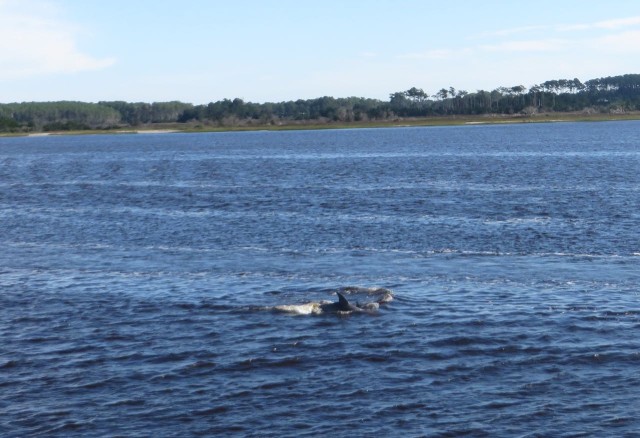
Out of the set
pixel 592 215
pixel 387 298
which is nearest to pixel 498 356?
pixel 387 298

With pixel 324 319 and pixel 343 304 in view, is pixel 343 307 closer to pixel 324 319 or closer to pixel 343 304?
pixel 343 304

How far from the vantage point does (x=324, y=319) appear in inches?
1396

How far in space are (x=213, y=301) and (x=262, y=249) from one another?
13.2 metres

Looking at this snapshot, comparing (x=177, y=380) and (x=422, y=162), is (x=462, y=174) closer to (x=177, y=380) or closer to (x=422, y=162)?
(x=422, y=162)

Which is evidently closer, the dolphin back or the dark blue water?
the dark blue water

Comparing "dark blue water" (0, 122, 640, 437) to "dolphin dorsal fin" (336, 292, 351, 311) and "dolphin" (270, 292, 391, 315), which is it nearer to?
"dolphin" (270, 292, 391, 315)

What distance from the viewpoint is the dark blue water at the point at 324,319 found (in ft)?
84.5

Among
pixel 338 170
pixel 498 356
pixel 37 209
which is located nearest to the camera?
pixel 498 356

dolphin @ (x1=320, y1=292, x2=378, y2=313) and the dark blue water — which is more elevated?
dolphin @ (x1=320, y1=292, x2=378, y2=313)

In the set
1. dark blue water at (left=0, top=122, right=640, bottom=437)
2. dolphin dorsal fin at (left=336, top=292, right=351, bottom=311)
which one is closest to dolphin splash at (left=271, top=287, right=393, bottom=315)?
dolphin dorsal fin at (left=336, top=292, right=351, bottom=311)

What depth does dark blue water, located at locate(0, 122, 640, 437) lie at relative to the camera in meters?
25.8

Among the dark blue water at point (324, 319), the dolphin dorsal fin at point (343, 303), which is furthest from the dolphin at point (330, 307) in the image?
the dark blue water at point (324, 319)

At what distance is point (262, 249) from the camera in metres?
51.8

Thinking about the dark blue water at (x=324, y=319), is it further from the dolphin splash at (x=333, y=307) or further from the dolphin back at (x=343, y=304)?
the dolphin back at (x=343, y=304)
